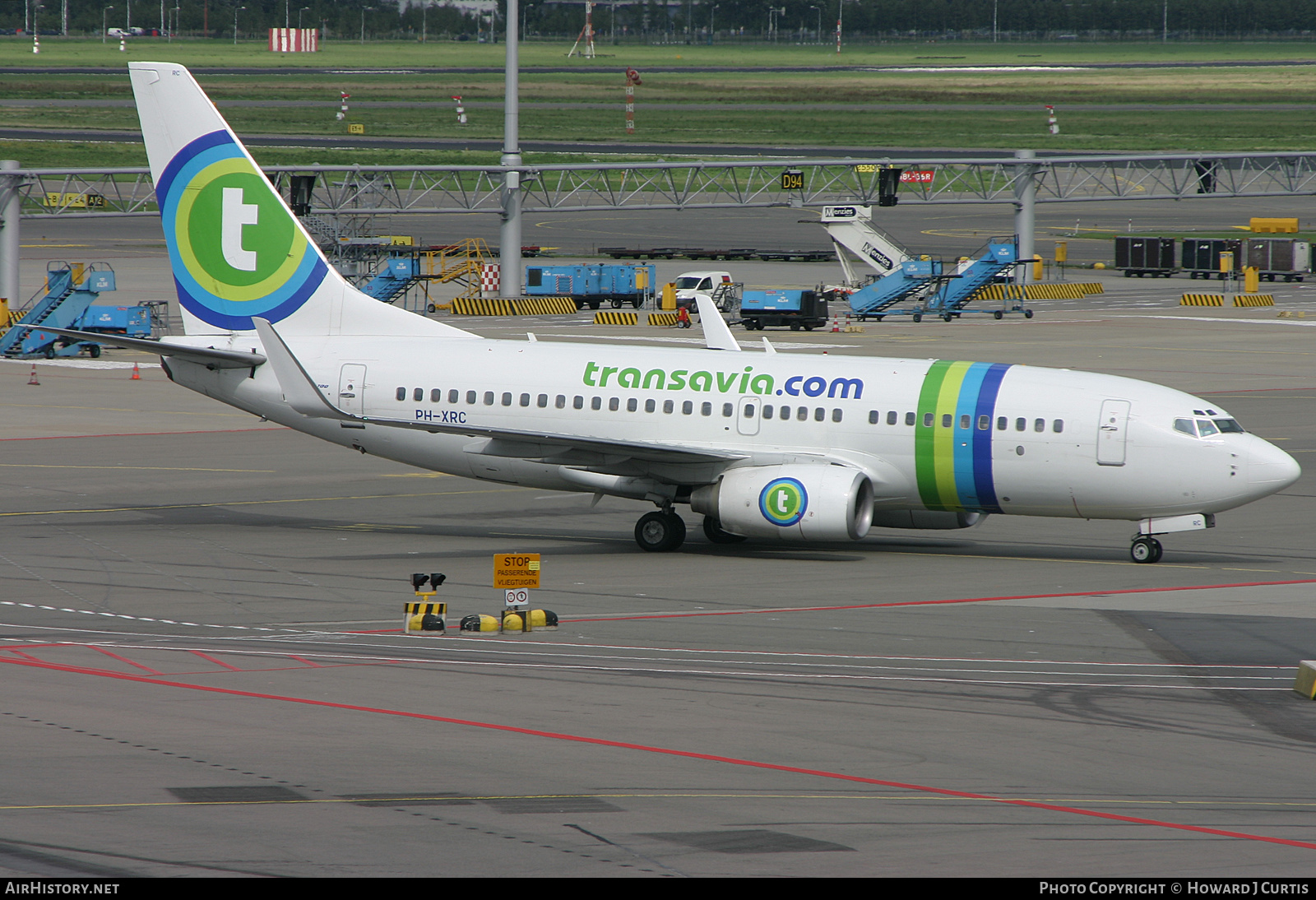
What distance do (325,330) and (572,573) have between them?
10.1m

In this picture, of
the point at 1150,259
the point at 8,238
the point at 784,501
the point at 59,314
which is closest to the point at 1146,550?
the point at 784,501

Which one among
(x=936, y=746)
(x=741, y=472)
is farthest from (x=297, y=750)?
(x=741, y=472)

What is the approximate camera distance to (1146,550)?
3341 cm

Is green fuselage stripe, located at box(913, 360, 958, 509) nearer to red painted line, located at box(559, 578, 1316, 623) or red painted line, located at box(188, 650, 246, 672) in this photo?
red painted line, located at box(559, 578, 1316, 623)

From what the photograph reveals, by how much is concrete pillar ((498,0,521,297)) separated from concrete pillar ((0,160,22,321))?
23946mm

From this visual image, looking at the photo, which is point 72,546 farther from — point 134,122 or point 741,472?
point 134,122

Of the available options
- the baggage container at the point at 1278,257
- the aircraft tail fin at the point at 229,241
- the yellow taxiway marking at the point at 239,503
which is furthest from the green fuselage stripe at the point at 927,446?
the baggage container at the point at 1278,257

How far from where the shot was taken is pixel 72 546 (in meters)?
34.2

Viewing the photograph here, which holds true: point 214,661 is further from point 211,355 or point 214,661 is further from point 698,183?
point 698,183

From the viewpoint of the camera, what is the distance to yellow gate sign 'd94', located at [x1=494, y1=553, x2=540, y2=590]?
26.1 m

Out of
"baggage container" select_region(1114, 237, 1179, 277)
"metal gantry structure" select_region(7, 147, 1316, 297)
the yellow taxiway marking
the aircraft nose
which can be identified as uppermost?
"metal gantry structure" select_region(7, 147, 1316, 297)

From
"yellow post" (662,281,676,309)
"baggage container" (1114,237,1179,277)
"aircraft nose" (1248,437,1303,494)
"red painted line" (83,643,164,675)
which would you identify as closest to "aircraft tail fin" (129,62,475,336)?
"red painted line" (83,643,164,675)

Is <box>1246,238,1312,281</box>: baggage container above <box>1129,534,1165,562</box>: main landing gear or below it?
above

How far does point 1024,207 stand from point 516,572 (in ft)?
267
